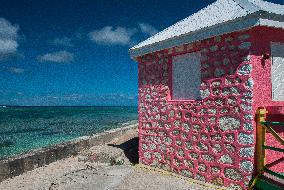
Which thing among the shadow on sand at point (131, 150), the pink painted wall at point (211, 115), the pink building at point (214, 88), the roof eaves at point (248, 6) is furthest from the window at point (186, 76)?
the shadow on sand at point (131, 150)

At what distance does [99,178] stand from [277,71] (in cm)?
511

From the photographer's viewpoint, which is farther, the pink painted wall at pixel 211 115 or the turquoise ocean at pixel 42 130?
the turquoise ocean at pixel 42 130

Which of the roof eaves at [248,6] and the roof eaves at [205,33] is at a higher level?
the roof eaves at [248,6]

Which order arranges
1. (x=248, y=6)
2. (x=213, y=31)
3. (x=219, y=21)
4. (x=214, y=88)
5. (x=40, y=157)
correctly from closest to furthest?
(x=248, y=6) < (x=219, y=21) < (x=213, y=31) < (x=214, y=88) < (x=40, y=157)

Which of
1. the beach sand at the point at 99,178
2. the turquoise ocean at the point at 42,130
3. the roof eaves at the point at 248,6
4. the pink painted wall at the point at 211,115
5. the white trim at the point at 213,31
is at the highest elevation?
the roof eaves at the point at 248,6

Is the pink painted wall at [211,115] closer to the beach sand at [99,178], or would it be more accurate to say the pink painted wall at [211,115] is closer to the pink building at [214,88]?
the pink building at [214,88]

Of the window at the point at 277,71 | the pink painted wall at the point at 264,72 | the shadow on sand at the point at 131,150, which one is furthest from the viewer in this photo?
the shadow on sand at the point at 131,150

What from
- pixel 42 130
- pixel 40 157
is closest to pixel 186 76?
pixel 40 157

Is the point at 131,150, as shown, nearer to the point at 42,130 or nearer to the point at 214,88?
the point at 214,88

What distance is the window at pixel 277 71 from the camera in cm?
624

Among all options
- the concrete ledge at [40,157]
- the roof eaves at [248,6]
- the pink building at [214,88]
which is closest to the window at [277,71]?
the pink building at [214,88]

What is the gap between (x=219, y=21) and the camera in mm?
6332

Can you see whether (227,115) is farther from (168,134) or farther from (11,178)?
(11,178)

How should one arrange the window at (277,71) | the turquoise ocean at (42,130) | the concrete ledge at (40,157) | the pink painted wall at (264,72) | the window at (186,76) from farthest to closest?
the turquoise ocean at (42,130) < the concrete ledge at (40,157) < the window at (186,76) < the window at (277,71) < the pink painted wall at (264,72)
